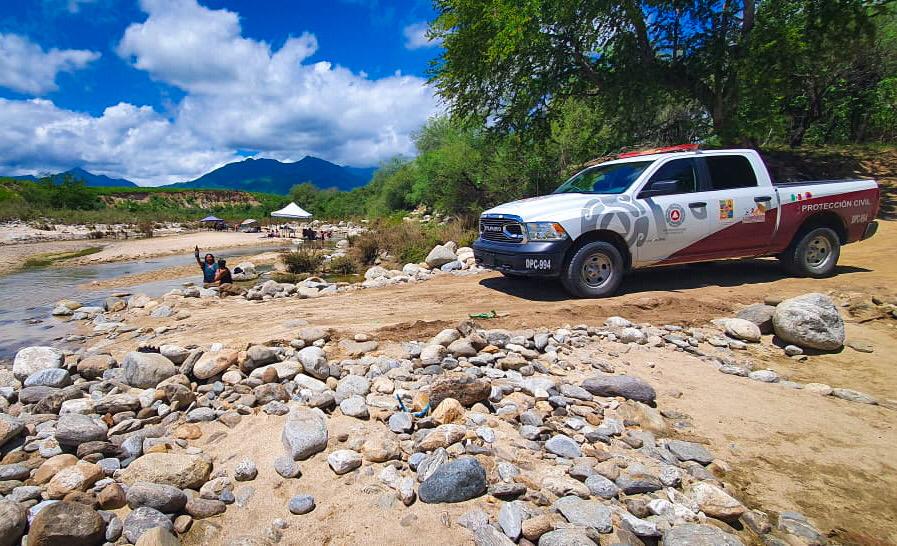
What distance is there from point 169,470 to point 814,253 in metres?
9.05

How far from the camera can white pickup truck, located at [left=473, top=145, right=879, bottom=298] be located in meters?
6.11

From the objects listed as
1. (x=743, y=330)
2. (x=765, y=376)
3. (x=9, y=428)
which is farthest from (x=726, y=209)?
(x=9, y=428)

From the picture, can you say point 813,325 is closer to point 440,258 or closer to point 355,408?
point 355,408

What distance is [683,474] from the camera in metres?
2.64

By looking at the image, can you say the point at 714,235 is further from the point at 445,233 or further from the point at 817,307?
the point at 445,233

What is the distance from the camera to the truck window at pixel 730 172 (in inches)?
258

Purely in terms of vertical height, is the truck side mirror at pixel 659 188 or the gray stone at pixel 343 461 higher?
the truck side mirror at pixel 659 188

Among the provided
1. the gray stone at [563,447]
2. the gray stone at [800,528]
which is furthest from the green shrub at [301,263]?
the gray stone at [800,528]

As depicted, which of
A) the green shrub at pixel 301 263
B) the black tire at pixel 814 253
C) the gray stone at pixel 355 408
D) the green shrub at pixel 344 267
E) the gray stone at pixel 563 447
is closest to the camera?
the gray stone at pixel 563 447

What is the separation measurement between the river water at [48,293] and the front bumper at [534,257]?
7626 millimetres

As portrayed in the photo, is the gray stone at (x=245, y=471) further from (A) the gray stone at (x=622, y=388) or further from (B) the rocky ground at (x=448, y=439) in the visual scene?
(A) the gray stone at (x=622, y=388)

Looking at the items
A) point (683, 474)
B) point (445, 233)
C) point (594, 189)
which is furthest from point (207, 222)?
point (683, 474)

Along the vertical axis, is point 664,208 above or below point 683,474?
above

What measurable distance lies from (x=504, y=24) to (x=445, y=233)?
21.5 ft
